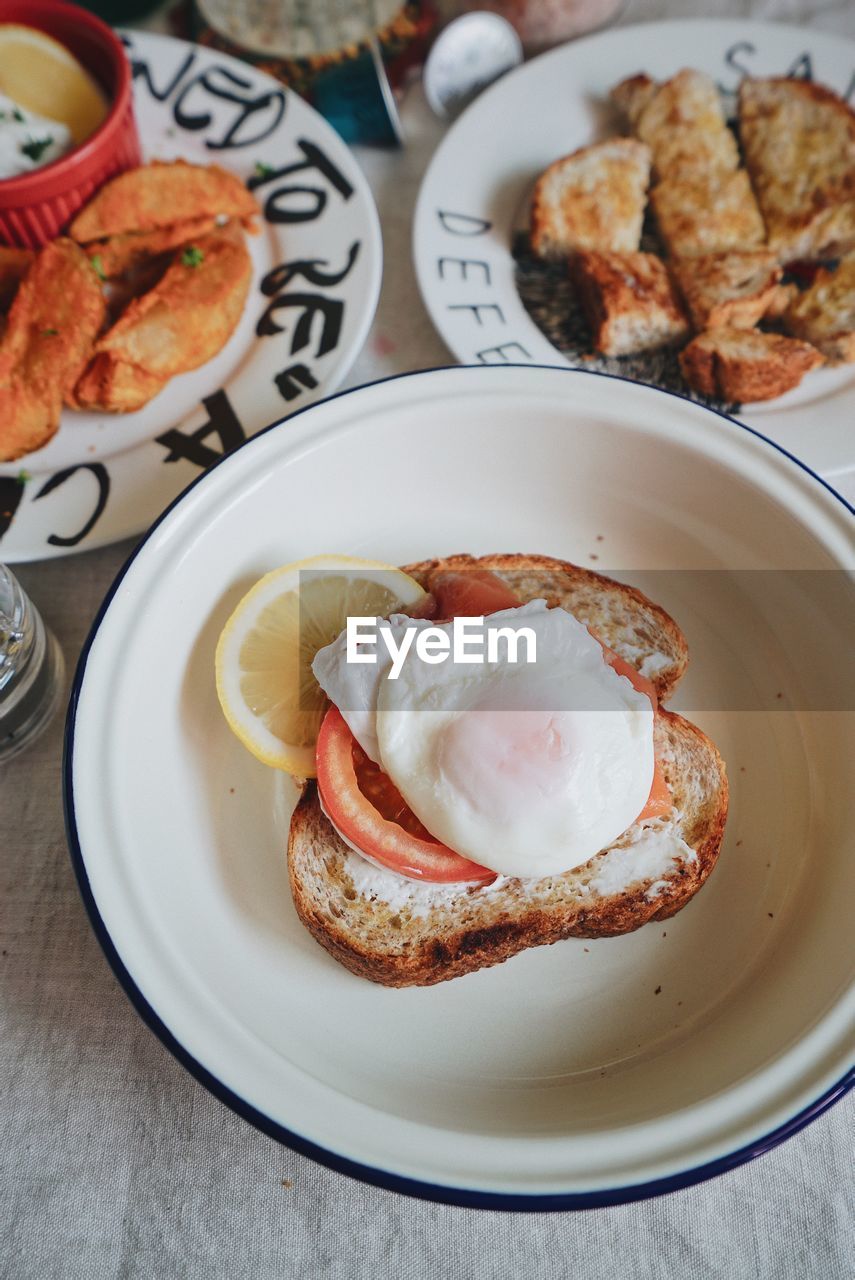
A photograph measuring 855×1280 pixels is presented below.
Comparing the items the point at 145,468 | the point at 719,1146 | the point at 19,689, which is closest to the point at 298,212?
the point at 145,468

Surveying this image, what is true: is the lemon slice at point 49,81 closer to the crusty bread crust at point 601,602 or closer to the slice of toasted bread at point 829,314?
the crusty bread crust at point 601,602

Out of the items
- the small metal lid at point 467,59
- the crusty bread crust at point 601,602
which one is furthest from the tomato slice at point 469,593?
the small metal lid at point 467,59

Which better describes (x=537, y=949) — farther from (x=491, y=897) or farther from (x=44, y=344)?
(x=44, y=344)

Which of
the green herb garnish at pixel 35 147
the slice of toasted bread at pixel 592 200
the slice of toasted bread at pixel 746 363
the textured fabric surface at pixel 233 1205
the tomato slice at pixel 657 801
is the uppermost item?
the slice of toasted bread at pixel 592 200

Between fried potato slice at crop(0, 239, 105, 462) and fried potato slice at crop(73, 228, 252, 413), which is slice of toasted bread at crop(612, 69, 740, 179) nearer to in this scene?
fried potato slice at crop(73, 228, 252, 413)

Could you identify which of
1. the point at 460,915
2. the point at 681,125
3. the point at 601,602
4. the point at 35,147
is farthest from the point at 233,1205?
the point at 681,125

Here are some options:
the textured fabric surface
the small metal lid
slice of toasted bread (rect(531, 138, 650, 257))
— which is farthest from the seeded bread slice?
the small metal lid

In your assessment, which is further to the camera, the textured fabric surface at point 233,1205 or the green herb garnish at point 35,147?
the green herb garnish at point 35,147
